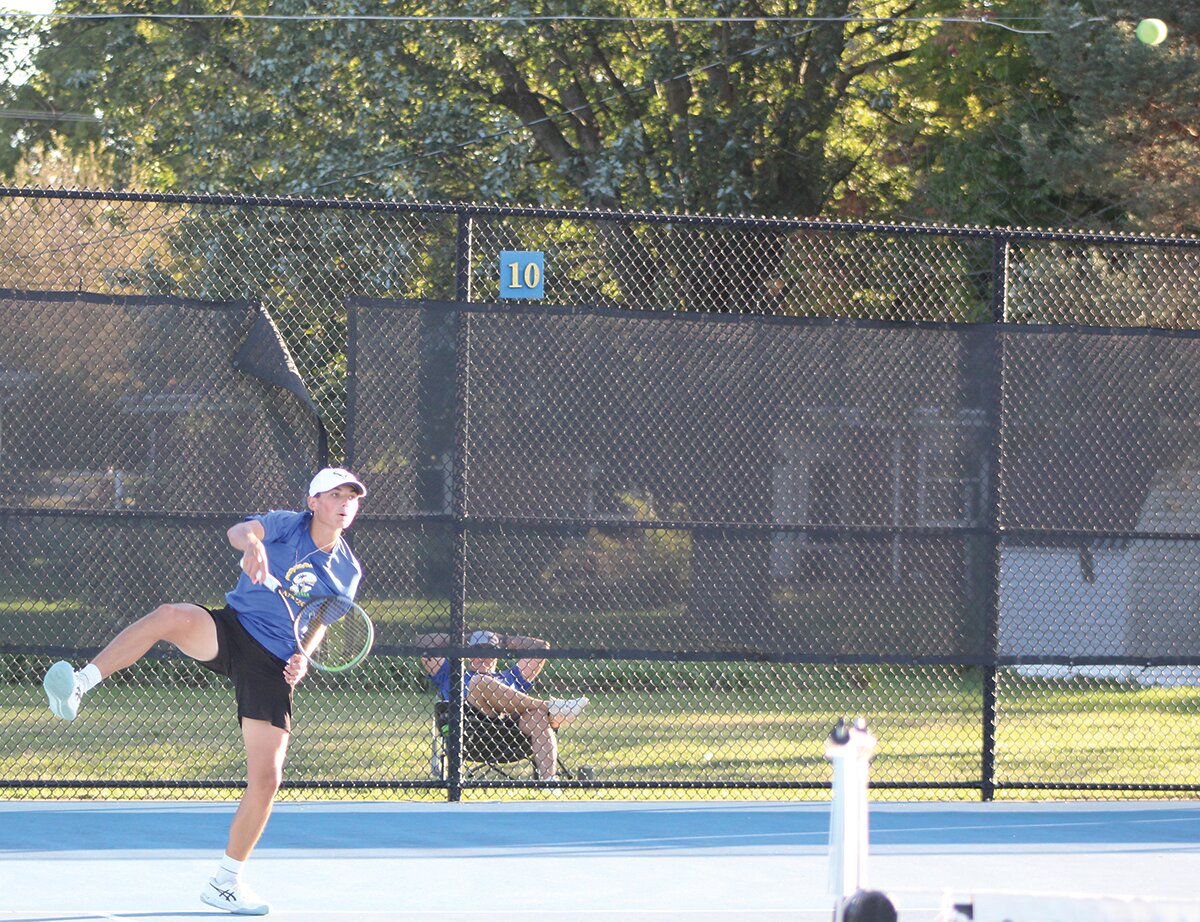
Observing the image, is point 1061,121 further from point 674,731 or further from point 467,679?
point 467,679

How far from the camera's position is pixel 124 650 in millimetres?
5723

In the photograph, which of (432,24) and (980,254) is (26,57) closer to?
(432,24)

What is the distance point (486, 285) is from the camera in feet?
51.3

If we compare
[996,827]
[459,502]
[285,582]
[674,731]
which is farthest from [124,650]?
[674,731]

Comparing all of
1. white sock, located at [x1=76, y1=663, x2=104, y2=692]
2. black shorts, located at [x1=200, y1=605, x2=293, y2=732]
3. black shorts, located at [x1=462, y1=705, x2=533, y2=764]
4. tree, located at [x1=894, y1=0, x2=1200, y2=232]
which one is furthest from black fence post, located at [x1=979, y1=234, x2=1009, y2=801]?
tree, located at [x1=894, y1=0, x2=1200, y2=232]

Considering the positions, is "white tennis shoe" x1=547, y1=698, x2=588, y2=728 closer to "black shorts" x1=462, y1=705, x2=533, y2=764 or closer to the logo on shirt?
"black shorts" x1=462, y1=705, x2=533, y2=764

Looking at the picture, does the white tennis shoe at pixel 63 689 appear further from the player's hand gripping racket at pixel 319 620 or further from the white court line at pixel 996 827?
the white court line at pixel 996 827

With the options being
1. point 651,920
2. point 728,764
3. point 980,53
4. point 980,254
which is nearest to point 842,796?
point 651,920

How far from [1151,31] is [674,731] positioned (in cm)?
744

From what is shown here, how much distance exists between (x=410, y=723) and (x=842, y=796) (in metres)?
8.24

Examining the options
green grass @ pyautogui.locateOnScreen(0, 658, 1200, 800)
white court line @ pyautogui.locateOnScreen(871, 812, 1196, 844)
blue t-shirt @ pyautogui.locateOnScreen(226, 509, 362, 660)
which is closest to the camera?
blue t-shirt @ pyautogui.locateOnScreen(226, 509, 362, 660)

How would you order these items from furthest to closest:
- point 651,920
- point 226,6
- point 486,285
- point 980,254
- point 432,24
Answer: point 226,6 < point 432,24 < point 980,254 < point 486,285 < point 651,920

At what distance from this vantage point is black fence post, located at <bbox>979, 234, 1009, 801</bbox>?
26.2ft

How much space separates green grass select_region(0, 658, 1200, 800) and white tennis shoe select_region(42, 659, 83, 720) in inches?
79.0
